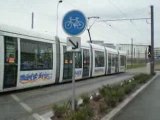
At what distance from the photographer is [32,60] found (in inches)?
795

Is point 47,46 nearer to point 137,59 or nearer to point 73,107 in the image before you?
point 73,107

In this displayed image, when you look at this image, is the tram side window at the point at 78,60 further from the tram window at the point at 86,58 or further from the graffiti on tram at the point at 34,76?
the graffiti on tram at the point at 34,76

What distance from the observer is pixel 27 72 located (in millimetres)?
19562

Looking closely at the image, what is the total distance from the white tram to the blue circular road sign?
19.3ft

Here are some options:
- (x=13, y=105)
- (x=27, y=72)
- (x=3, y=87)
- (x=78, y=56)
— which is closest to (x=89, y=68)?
(x=78, y=56)

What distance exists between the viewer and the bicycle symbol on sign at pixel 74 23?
11.6m

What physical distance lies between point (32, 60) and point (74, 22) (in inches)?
345

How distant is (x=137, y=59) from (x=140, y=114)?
167310mm

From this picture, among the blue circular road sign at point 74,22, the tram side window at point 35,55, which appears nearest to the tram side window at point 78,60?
the tram side window at point 35,55

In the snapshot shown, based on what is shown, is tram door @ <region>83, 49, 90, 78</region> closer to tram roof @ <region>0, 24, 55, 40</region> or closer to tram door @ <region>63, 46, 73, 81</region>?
tram door @ <region>63, 46, 73, 81</region>

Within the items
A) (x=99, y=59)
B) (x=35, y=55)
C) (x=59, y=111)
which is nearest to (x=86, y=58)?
(x=99, y=59)

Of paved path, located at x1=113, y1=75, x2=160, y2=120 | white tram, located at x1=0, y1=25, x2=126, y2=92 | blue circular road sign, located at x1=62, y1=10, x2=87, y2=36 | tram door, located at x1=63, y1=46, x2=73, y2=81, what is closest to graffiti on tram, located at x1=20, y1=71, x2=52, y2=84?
white tram, located at x1=0, y1=25, x2=126, y2=92

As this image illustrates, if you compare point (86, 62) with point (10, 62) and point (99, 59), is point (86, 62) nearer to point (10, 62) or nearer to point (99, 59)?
point (99, 59)

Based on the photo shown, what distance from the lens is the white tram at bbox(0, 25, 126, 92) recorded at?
17.4 metres
